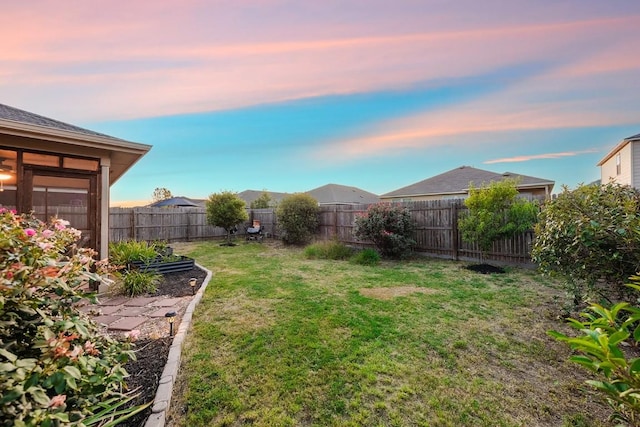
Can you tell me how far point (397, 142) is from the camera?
11906mm

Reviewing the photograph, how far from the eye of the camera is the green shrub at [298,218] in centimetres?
1226

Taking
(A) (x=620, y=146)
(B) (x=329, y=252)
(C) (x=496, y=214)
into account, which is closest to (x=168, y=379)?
(B) (x=329, y=252)

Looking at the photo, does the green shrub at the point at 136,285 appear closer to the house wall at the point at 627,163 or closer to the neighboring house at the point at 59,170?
the neighboring house at the point at 59,170

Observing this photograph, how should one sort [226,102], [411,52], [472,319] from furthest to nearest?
[226,102] < [411,52] < [472,319]

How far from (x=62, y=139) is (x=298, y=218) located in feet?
27.7

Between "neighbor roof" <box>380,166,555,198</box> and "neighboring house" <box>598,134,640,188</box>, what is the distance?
2536 mm

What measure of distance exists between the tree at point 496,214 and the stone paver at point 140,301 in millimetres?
7554

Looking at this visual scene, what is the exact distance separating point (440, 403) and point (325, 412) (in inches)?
36.8

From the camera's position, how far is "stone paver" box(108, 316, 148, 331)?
11.9 ft

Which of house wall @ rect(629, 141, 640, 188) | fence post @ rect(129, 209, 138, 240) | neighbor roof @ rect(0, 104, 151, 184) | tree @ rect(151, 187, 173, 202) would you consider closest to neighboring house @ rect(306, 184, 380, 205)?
fence post @ rect(129, 209, 138, 240)

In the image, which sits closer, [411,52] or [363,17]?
[363,17]

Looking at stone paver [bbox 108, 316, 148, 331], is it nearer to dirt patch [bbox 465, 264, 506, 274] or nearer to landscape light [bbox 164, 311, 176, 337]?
landscape light [bbox 164, 311, 176, 337]

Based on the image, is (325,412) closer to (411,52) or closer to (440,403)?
(440,403)

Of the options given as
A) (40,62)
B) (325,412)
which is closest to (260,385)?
(325,412)
